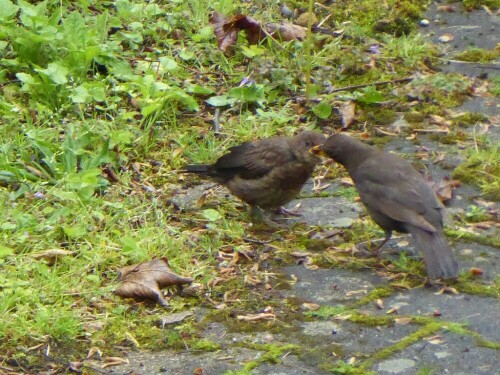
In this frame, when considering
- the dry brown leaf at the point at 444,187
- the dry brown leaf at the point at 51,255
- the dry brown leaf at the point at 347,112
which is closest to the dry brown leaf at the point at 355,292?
the dry brown leaf at the point at 444,187

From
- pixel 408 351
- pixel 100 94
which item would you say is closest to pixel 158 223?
pixel 100 94

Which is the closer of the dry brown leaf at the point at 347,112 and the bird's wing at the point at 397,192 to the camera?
the bird's wing at the point at 397,192

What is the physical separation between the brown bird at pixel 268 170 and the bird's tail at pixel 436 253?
107 centimetres

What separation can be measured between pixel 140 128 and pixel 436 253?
8.37 feet

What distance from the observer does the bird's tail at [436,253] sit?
16.9 feet

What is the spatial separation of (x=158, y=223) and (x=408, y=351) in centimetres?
198

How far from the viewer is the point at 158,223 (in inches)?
234

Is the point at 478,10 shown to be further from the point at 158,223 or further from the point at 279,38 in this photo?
the point at 158,223

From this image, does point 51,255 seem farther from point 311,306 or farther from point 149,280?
point 311,306

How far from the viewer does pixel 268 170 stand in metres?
6.52

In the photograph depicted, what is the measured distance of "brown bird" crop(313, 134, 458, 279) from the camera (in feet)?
17.3

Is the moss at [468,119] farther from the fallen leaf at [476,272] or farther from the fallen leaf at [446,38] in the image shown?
the fallen leaf at [476,272]

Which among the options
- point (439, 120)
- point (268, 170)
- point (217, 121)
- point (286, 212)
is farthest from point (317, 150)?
point (439, 120)

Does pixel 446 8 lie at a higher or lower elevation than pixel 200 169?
higher
